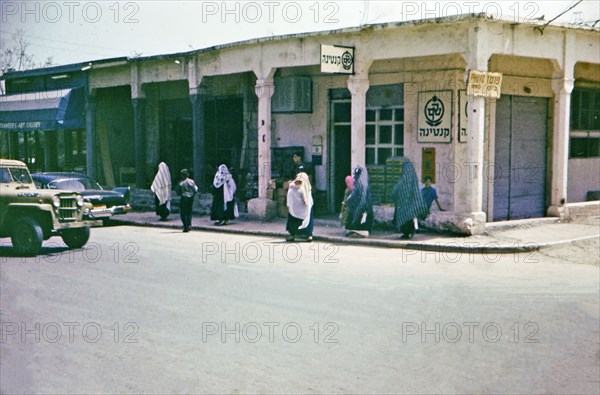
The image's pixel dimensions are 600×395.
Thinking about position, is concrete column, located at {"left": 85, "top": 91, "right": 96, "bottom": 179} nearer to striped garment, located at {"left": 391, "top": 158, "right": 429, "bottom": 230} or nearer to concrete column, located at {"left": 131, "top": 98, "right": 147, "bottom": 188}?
concrete column, located at {"left": 131, "top": 98, "right": 147, "bottom": 188}

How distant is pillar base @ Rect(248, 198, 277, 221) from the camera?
1866 cm

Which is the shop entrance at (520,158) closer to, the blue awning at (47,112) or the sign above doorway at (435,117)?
the sign above doorway at (435,117)

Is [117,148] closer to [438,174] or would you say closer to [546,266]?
[438,174]

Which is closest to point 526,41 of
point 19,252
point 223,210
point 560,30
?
point 560,30

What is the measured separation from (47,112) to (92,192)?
7.84 meters

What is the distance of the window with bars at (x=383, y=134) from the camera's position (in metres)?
17.9

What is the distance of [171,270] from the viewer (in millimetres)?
11359

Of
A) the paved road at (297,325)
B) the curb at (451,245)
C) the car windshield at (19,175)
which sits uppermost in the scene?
the car windshield at (19,175)

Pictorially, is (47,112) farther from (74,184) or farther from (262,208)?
(262,208)

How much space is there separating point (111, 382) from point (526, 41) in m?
12.7

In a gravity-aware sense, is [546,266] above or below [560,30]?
below

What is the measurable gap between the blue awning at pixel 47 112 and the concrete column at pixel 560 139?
52.0 ft

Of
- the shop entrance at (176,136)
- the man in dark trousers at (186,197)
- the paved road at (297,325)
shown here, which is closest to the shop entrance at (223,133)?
the shop entrance at (176,136)

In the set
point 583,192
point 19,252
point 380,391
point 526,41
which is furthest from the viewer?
point 583,192
